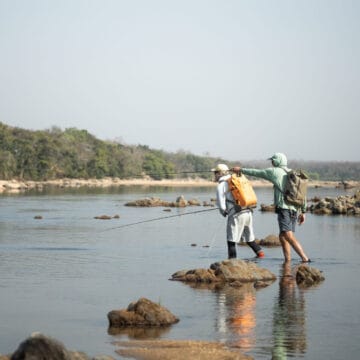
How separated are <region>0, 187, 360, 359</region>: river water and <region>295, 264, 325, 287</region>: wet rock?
0.54 feet

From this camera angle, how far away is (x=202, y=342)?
8992mm

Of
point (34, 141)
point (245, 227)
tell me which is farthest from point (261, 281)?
point (34, 141)

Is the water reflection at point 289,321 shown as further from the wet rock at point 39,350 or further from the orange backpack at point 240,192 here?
the wet rock at point 39,350

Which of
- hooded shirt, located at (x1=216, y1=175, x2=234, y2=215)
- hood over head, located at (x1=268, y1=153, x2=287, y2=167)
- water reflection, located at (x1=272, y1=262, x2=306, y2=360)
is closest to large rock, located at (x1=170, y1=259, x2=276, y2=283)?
water reflection, located at (x1=272, y1=262, x2=306, y2=360)

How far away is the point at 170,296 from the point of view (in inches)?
478

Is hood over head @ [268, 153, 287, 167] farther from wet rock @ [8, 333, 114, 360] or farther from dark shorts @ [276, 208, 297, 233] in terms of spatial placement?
wet rock @ [8, 333, 114, 360]

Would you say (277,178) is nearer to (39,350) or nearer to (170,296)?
(170,296)

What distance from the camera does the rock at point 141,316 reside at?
991 centimetres

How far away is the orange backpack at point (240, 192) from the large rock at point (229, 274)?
1354 millimetres

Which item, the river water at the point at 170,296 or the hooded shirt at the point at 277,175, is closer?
the river water at the point at 170,296

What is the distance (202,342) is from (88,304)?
2.78 metres

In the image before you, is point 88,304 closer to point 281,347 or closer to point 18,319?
point 18,319

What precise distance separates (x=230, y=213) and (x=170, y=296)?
10.6 ft

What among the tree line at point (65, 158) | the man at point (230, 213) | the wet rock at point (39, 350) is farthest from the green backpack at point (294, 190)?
the tree line at point (65, 158)
